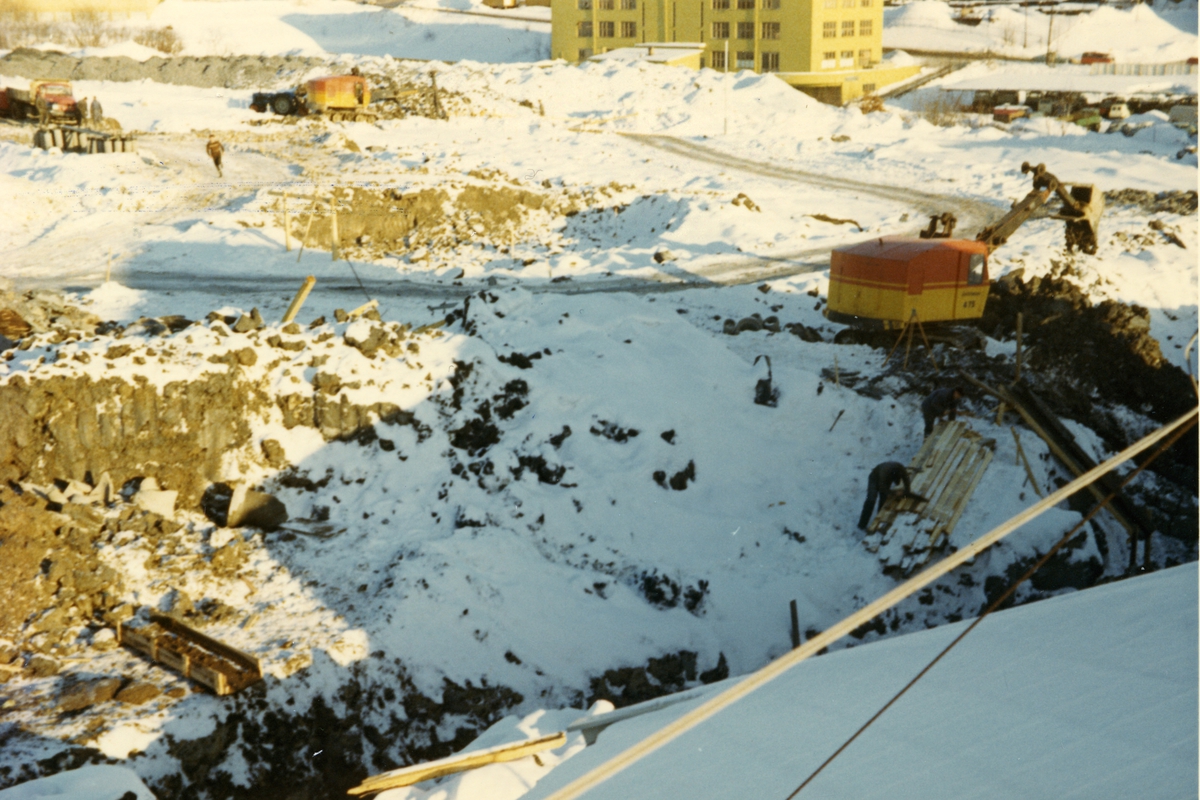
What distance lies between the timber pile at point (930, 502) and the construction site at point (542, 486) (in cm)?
6

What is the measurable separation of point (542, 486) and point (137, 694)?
19.0 ft

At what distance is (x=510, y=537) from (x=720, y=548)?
117 inches

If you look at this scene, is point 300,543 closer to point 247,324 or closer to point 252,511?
point 252,511

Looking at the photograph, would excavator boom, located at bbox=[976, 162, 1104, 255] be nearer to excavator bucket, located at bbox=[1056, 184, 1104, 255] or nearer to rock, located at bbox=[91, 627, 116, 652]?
excavator bucket, located at bbox=[1056, 184, 1104, 255]

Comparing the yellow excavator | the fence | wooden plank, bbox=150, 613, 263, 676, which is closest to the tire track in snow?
the yellow excavator

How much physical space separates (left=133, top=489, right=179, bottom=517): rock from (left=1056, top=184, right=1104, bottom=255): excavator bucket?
1914 cm

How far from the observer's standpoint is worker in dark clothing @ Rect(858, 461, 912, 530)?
1315 cm

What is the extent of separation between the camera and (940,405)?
46.5 ft

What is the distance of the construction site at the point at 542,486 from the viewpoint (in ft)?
28.6

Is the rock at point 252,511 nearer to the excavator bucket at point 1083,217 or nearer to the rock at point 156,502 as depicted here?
the rock at point 156,502

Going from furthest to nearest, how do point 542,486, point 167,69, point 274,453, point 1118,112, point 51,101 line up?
point 1118,112 → point 167,69 → point 51,101 → point 542,486 → point 274,453

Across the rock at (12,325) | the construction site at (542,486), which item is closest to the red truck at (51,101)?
the construction site at (542,486)

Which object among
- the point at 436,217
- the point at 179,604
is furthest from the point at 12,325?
the point at 436,217

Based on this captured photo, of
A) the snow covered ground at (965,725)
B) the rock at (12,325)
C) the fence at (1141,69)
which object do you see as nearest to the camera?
the snow covered ground at (965,725)
